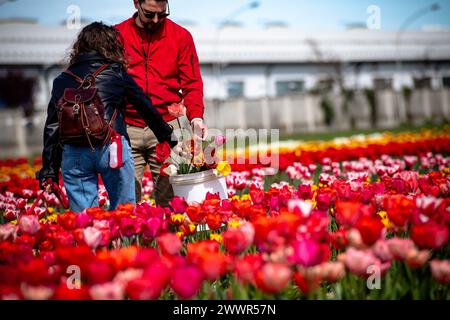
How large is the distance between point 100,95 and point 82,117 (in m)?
0.21

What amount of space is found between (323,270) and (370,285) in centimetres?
28

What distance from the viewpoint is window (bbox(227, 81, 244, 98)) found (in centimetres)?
3083

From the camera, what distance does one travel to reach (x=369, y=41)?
34.1 m

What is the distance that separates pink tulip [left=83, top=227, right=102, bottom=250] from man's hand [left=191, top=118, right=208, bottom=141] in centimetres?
151

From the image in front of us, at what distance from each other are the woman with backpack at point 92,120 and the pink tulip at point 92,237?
1.08 meters

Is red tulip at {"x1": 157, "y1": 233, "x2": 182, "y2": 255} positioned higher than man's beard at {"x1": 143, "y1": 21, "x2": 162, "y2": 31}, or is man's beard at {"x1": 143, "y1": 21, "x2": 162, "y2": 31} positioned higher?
man's beard at {"x1": 143, "y1": 21, "x2": 162, "y2": 31}

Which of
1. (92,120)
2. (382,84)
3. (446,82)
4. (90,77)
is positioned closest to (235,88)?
(382,84)

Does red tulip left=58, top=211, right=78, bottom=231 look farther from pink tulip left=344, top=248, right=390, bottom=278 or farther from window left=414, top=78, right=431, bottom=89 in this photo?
window left=414, top=78, right=431, bottom=89

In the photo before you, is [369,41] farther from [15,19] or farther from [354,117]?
[15,19]

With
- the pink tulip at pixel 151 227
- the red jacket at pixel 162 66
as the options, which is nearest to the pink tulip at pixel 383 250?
the pink tulip at pixel 151 227

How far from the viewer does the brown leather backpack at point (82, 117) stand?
3.28m

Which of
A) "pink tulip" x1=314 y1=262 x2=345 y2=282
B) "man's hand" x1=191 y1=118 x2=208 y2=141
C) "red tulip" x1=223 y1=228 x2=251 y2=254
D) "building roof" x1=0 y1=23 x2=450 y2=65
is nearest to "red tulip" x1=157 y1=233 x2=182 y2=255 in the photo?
"red tulip" x1=223 y1=228 x2=251 y2=254

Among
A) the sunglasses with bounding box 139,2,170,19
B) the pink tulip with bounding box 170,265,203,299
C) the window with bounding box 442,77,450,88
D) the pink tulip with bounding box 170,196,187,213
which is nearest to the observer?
the pink tulip with bounding box 170,265,203,299

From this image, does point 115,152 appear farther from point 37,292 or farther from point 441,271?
point 441,271
